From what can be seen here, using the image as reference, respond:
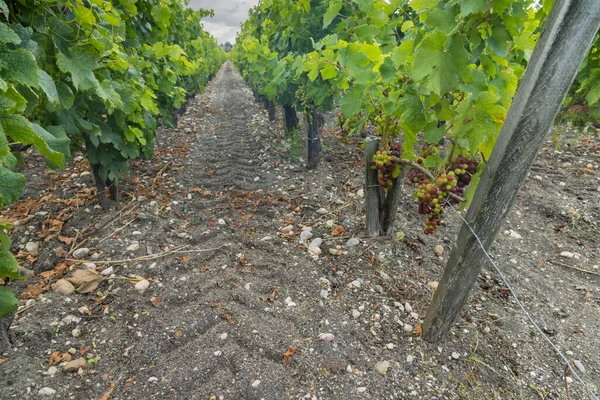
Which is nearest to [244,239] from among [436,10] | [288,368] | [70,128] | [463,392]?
[288,368]

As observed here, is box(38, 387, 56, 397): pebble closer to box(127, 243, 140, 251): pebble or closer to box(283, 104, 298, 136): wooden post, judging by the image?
box(127, 243, 140, 251): pebble

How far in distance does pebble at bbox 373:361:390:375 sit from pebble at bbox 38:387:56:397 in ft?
5.69

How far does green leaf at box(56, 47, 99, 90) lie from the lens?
1821 mm

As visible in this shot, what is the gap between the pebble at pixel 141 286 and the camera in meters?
2.44

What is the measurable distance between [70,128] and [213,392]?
2.10 m

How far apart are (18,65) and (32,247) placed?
221 cm

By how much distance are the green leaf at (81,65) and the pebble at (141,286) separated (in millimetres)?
1392

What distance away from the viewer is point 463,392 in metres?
1.82

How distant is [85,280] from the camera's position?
96.4 inches

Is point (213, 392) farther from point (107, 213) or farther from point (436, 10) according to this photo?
point (107, 213)

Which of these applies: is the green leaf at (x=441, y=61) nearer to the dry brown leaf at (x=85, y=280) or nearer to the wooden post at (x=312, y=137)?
the dry brown leaf at (x=85, y=280)

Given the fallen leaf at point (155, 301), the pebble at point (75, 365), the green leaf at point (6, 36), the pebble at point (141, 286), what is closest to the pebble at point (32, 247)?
the pebble at point (141, 286)

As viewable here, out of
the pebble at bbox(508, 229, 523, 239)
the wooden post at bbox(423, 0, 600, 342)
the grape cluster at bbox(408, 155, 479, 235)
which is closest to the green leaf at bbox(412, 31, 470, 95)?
the wooden post at bbox(423, 0, 600, 342)

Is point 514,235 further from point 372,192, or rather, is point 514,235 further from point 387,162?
point 387,162
